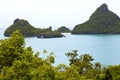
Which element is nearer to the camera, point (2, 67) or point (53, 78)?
point (53, 78)

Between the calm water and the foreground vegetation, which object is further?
the calm water

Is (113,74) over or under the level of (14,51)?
under

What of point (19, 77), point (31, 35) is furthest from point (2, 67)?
point (31, 35)

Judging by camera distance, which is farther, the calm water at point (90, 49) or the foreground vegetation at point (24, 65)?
the calm water at point (90, 49)

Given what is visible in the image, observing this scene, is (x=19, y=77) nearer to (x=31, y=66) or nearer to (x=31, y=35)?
(x=31, y=66)

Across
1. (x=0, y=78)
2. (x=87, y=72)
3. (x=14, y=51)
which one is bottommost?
(x=87, y=72)

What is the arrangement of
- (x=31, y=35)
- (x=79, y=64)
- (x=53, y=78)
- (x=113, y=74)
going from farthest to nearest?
(x=31, y=35) → (x=79, y=64) → (x=113, y=74) → (x=53, y=78)

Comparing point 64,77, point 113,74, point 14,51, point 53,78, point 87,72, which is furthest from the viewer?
point 87,72

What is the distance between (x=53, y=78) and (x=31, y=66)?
1.86 metres

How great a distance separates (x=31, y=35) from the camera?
19900 centimetres

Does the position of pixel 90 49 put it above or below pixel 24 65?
below

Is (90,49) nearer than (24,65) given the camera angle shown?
No

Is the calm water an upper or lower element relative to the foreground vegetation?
lower

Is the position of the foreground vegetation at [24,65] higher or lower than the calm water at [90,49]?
higher
